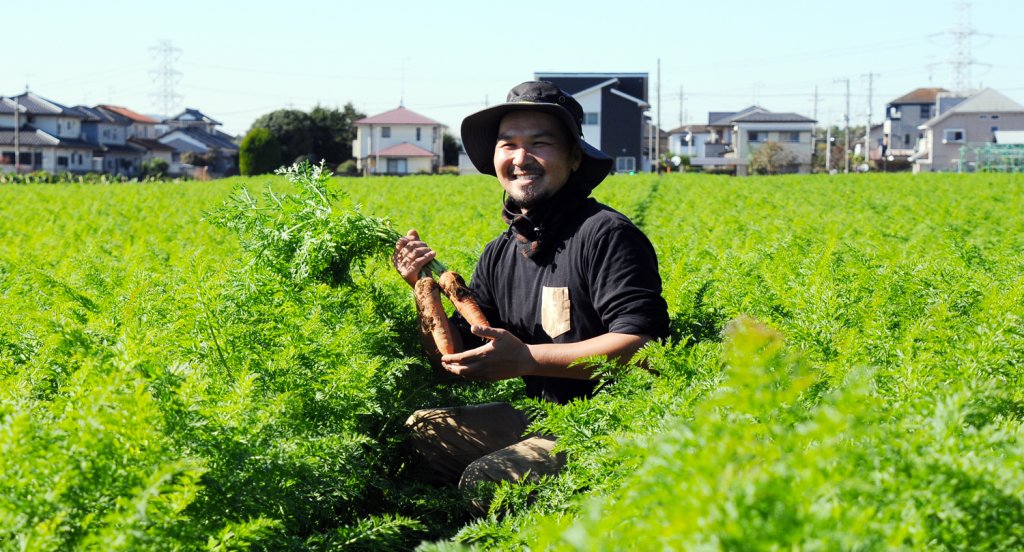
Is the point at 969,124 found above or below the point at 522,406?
above

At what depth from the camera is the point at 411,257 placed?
5023 millimetres

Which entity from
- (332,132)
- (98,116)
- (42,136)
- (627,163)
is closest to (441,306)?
(627,163)

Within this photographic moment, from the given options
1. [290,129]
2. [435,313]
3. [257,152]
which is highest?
[290,129]

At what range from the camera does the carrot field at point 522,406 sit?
2045 millimetres

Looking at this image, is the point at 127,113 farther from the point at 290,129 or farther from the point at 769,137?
the point at 769,137

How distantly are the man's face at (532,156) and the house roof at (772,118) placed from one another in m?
102

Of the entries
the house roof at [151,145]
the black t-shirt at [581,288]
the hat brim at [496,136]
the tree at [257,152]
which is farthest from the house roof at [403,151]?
the black t-shirt at [581,288]

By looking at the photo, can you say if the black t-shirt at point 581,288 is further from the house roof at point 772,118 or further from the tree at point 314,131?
the house roof at point 772,118

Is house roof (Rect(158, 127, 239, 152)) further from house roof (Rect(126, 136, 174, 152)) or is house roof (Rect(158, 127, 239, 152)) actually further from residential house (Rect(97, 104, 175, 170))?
house roof (Rect(126, 136, 174, 152))

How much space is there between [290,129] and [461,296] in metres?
83.2

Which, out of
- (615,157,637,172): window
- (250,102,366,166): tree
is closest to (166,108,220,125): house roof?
(250,102,366,166): tree

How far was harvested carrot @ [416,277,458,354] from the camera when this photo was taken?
4.82m

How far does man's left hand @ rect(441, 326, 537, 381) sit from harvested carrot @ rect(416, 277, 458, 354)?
407 mm

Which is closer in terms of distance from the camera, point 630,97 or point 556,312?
point 556,312
